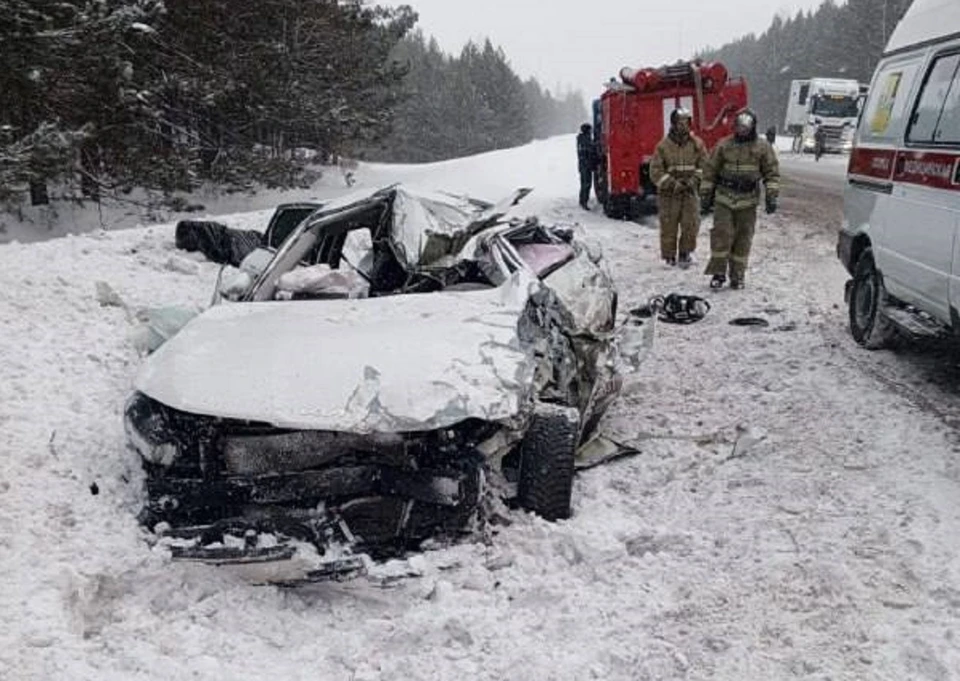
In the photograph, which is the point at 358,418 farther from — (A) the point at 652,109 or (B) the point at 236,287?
(A) the point at 652,109

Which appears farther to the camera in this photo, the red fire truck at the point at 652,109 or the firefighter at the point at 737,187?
the red fire truck at the point at 652,109

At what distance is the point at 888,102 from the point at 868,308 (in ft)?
5.01


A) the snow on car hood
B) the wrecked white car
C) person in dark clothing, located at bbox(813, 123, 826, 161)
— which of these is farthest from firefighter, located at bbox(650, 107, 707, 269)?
person in dark clothing, located at bbox(813, 123, 826, 161)

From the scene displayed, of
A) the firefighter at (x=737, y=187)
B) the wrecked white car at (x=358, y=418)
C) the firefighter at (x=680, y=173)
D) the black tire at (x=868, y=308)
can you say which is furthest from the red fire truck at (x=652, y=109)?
the wrecked white car at (x=358, y=418)

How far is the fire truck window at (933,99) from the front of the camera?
5066 millimetres

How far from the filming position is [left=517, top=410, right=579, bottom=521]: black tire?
3.77 meters

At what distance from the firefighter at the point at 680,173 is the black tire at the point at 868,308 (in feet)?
9.99

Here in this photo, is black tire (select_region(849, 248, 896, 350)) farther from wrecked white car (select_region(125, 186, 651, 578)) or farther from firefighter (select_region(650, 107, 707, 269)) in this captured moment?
firefighter (select_region(650, 107, 707, 269))

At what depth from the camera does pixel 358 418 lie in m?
3.29

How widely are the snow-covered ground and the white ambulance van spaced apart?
647 mm

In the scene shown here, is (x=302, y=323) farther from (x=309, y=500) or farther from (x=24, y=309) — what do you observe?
(x=24, y=309)

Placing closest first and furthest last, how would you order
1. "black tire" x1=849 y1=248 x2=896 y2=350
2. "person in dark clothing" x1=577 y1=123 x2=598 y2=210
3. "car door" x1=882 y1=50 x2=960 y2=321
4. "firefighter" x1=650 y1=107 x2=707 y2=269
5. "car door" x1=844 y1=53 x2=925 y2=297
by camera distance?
"car door" x1=882 y1=50 x2=960 y2=321 < "car door" x1=844 y1=53 x2=925 y2=297 < "black tire" x1=849 y1=248 x2=896 y2=350 < "firefighter" x1=650 y1=107 x2=707 y2=269 < "person in dark clothing" x1=577 y1=123 x2=598 y2=210

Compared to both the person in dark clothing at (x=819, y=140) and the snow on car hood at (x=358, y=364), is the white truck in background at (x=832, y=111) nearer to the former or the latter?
the person in dark clothing at (x=819, y=140)

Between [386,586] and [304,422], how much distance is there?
71cm
